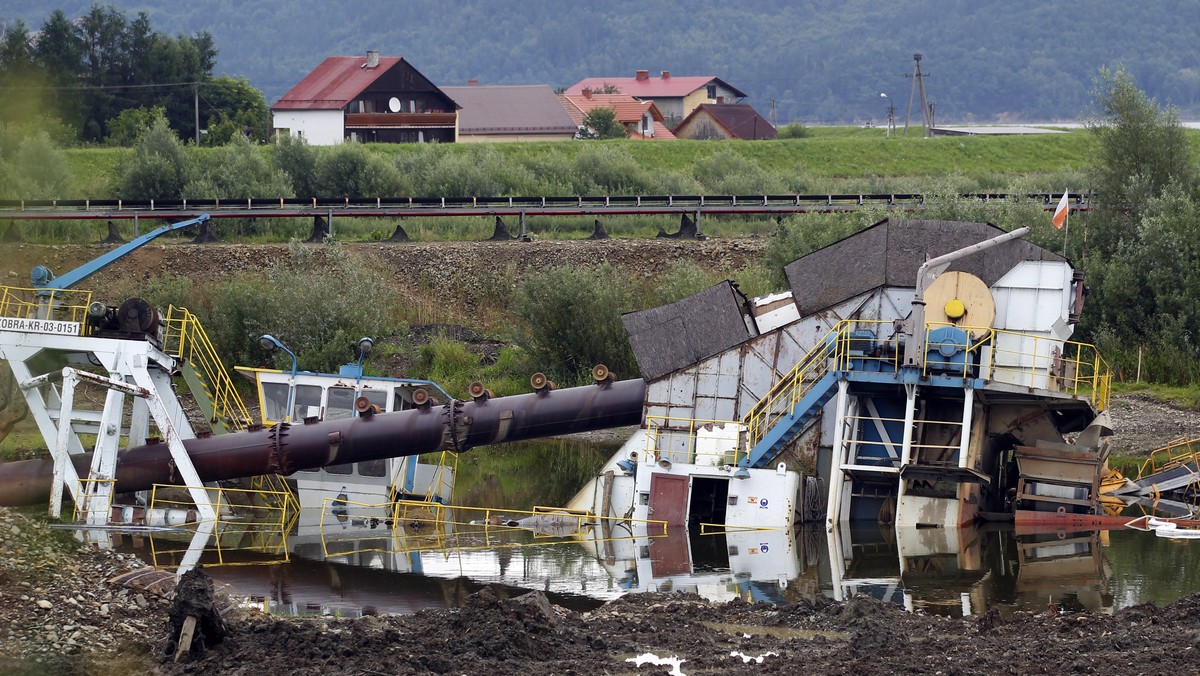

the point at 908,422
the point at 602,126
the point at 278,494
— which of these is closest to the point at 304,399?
the point at 278,494

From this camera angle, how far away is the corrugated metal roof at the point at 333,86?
285 ft

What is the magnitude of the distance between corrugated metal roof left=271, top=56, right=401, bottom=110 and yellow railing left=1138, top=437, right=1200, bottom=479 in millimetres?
57922

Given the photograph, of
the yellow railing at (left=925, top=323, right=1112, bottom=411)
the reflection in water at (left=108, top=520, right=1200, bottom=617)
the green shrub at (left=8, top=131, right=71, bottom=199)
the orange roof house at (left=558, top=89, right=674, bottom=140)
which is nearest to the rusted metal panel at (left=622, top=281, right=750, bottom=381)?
the reflection in water at (left=108, top=520, right=1200, bottom=617)

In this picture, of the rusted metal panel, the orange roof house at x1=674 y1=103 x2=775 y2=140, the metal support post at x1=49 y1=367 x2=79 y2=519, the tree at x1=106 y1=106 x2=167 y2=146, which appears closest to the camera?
the metal support post at x1=49 y1=367 x2=79 y2=519

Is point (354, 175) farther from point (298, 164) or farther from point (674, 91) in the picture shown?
point (674, 91)

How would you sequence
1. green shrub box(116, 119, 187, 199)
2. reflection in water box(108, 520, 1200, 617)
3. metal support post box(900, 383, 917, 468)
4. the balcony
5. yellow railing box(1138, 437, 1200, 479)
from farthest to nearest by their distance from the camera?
the balcony
green shrub box(116, 119, 187, 199)
yellow railing box(1138, 437, 1200, 479)
metal support post box(900, 383, 917, 468)
reflection in water box(108, 520, 1200, 617)

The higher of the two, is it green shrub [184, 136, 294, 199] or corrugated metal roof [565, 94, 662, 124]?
corrugated metal roof [565, 94, 662, 124]

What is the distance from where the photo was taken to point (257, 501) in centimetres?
3341

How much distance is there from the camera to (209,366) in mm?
38875

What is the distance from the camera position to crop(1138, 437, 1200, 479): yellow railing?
3303 centimetres

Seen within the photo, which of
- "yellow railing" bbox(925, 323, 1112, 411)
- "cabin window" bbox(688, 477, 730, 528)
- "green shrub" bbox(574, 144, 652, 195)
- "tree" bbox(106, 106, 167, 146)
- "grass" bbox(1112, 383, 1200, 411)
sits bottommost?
"cabin window" bbox(688, 477, 730, 528)

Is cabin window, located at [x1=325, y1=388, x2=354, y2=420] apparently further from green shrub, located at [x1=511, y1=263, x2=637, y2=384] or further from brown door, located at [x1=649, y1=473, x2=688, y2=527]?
green shrub, located at [x1=511, y1=263, x2=637, y2=384]

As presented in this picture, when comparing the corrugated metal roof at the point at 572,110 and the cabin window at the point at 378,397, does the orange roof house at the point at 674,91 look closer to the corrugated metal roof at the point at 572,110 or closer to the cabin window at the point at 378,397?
the corrugated metal roof at the point at 572,110

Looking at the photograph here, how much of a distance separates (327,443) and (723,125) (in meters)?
80.2
